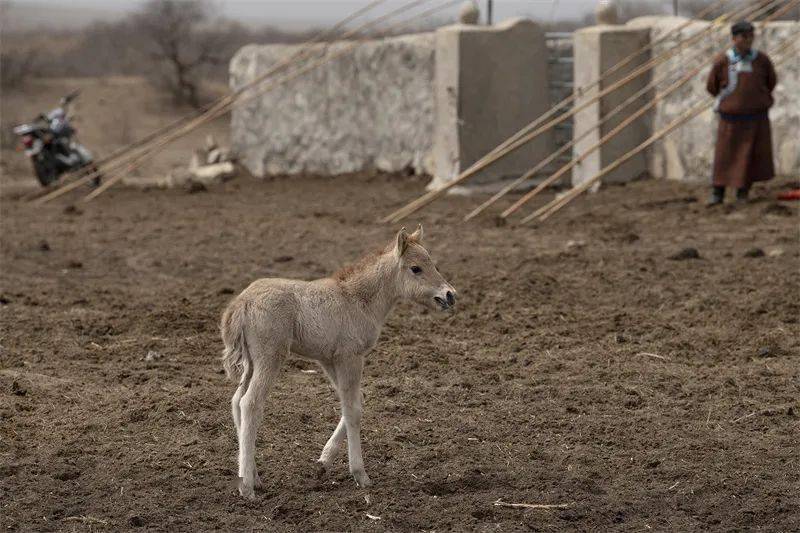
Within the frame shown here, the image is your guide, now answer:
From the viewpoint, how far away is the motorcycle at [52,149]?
58.0 feet

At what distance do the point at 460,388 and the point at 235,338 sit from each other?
203cm

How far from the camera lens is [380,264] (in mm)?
6121

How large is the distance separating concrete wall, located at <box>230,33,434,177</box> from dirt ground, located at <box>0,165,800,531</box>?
4.03 metres

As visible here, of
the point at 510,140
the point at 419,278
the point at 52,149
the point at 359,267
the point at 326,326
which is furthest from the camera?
the point at 52,149

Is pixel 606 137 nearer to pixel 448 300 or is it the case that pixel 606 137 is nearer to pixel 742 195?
pixel 742 195

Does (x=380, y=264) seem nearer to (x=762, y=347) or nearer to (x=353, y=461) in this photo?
(x=353, y=461)

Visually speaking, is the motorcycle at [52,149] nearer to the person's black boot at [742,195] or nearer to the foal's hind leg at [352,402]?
the person's black boot at [742,195]

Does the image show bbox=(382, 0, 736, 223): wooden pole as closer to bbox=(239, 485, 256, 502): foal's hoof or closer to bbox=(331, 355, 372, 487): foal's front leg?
bbox=(331, 355, 372, 487): foal's front leg

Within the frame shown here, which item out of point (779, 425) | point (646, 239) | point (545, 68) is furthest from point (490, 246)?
point (779, 425)

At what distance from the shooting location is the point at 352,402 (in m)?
5.91

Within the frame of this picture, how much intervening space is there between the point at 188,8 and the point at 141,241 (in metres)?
22.0

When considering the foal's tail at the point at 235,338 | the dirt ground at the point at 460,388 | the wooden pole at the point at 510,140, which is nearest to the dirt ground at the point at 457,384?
the dirt ground at the point at 460,388

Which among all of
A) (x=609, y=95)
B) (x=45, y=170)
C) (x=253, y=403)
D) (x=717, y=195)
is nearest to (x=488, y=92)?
(x=609, y=95)

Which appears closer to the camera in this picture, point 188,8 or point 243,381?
point 243,381
